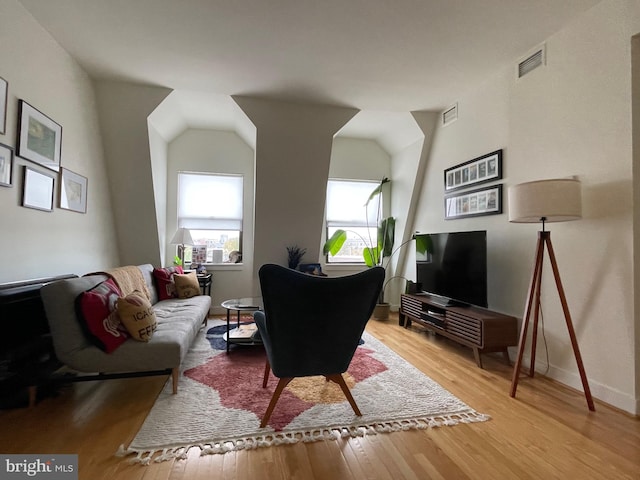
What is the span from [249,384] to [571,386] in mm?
2504

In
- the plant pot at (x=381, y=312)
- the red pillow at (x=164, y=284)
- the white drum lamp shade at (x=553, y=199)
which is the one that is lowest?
the plant pot at (x=381, y=312)

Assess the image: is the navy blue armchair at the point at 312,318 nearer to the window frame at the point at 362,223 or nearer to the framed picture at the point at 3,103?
the framed picture at the point at 3,103

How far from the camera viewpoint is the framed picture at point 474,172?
3281mm

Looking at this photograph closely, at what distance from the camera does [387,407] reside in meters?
2.14

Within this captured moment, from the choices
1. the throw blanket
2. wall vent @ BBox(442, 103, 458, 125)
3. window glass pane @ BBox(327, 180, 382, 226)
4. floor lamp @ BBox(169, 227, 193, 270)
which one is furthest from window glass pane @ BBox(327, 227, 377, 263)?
the throw blanket

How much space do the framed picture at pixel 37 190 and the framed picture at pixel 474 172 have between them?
4.16 meters

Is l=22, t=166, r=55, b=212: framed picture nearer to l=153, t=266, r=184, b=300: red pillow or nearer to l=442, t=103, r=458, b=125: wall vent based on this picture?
l=153, t=266, r=184, b=300: red pillow

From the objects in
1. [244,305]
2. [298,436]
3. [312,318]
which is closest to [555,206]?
[312,318]

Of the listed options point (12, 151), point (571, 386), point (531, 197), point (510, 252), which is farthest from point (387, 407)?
point (12, 151)

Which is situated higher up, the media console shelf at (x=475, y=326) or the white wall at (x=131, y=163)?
the white wall at (x=131, y=163)

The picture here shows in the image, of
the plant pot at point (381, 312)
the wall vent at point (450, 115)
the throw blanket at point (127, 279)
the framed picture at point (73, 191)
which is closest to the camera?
the throw blanket at point (127, 279)

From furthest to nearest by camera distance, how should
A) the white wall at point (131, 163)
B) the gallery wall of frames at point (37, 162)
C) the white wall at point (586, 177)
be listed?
the white wall at point (131, 163)
the gallery wall of frames at point (37, 162)
the white wall at point (586, 177)

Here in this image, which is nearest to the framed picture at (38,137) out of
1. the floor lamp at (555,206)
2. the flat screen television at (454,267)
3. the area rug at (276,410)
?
the area rug at (276,410)

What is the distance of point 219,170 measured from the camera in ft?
16.6
